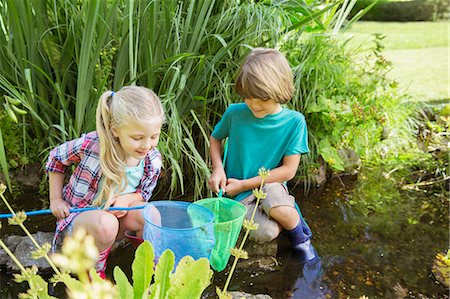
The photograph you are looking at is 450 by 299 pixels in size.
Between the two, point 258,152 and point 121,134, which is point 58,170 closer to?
point 121,134

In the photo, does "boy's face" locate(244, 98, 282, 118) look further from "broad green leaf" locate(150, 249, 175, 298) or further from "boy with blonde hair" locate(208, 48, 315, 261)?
"broad green leaf" locate(150, 249, 175, 298)

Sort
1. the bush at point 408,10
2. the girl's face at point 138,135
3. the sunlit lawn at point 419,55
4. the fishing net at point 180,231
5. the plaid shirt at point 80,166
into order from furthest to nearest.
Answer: the bush at point 408,10
the sunlit lawn at point 419,55
the plaid shirt at point 80,166
the girl's face at point 138,135
the fishing net at point 180,231

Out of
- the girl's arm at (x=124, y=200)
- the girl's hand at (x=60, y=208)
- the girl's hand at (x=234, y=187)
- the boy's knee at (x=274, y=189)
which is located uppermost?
the girl's hand at (x=60, y=208)

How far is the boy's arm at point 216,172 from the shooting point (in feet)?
6.59

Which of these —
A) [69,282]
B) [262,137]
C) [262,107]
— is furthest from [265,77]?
[69,282]

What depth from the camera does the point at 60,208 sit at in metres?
1.74

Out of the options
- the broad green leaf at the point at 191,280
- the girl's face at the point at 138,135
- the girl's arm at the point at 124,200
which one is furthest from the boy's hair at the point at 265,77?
the broad green leaf at the point at 191,280

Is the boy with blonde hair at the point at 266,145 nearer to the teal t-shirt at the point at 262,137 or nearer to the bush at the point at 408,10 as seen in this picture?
the teal t-shirt at the point at 262,137

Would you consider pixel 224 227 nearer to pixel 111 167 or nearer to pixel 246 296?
pixel 246 296

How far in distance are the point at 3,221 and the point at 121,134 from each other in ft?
2.93

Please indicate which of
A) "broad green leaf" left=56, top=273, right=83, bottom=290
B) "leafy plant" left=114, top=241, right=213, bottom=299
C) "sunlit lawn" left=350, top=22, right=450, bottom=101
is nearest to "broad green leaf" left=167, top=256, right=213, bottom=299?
"leafy plant" left=114, top=241, right=213, bottom=299

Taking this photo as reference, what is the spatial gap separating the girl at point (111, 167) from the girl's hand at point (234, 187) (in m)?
0.32

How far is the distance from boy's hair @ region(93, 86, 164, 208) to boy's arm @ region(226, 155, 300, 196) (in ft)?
1.58

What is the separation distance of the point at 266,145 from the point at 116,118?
28.3 inches
